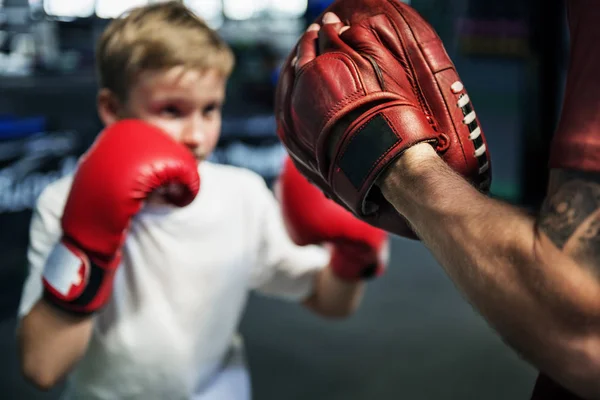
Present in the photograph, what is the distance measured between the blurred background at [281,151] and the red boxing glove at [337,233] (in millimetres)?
1036

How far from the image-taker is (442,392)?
2.08 m

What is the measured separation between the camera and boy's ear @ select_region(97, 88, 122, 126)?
1029 mm

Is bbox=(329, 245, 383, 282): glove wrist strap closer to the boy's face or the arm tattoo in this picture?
the boy's face

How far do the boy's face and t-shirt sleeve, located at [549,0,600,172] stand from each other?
64 centimetres

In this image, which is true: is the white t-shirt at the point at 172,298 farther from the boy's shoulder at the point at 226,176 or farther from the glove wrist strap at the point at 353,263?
the glove wrist strap at the point at 353,263

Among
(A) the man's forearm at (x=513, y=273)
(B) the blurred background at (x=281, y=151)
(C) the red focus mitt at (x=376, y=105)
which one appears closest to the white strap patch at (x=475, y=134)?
(C) the red focus mitt at (x=376, y=105)

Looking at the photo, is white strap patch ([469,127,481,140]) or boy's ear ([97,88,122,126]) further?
boy's ear ([97,88,122,126])

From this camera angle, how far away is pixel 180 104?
0.97 metres

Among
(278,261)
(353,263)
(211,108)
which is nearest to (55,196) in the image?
(211,108)

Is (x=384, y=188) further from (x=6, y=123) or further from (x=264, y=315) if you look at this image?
(x=6, y=123)

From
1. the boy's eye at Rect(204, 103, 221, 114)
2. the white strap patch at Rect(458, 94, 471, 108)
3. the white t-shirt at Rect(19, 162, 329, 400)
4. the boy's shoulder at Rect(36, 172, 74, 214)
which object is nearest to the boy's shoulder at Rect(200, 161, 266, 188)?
the white t-shirt at Rect(19, 162, 329, 400)

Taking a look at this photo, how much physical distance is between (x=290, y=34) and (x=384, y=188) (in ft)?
12.5

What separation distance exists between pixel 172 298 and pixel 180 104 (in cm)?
33

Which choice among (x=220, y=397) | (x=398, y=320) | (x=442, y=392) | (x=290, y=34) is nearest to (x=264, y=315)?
(x=398, y=320)
